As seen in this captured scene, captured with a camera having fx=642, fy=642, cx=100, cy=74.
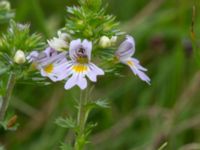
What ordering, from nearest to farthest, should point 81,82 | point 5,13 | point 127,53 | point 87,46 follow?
point 81,82 < point 87,46 < point 127,53 < point 5,13

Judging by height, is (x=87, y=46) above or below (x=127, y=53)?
above

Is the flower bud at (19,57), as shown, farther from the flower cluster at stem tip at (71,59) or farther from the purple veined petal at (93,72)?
the purple veined petal at (93,72)

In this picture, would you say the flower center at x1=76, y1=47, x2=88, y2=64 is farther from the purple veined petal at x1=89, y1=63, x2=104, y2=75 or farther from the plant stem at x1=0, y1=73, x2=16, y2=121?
the plant stem at x1=0, y1=73, x2=16, y2=121

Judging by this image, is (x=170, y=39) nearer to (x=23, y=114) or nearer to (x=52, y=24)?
(x=52, y=24)

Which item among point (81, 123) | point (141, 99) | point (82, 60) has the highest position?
point (82, 60)

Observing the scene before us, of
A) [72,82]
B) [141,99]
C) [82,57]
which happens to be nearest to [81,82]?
[72,82]

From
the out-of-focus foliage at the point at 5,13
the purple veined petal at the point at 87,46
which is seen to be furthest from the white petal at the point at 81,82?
the out-of-focus foliage at the point at 5,13

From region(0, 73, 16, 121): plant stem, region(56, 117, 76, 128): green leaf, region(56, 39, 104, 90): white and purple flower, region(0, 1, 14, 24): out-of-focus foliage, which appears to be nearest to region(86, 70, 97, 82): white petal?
region(56, 39, 104, 90): white and purple flower

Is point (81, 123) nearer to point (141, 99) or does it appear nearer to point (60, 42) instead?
point (60, 42)

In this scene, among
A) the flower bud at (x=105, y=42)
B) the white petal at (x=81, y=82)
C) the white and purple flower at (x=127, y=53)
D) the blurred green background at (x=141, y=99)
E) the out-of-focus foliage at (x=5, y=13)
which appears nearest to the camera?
the white petal at (x=81, y=82)
